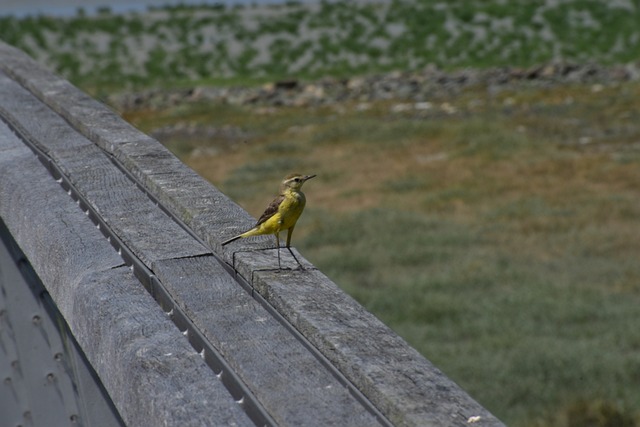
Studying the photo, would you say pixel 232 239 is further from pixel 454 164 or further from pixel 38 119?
pixel 454 164

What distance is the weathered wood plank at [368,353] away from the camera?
166 centimetres

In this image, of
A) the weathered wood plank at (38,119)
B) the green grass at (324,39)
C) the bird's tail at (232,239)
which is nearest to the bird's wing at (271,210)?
the bird's tail at (232,239)

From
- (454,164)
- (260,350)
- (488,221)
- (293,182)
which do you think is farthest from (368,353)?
(454,164)

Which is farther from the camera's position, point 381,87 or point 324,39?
point 324,39

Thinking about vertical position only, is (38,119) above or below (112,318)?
above

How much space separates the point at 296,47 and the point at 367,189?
18347 mm

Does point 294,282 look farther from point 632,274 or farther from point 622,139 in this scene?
point 622,139

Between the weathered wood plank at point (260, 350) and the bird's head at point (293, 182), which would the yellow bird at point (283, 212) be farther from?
the weathered wood plank at point (260, 350)

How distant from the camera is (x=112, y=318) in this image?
2189 millimetres

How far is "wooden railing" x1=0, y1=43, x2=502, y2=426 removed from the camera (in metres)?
1.76

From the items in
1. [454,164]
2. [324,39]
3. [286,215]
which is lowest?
[454,164]

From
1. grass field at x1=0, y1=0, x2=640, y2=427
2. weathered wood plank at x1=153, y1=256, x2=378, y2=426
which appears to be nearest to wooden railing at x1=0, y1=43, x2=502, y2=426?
weathered wood plank at x1=153, y1=256, x2=378, y2=426

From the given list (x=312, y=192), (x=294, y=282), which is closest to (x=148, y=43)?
Answer: (x=312, y=192)

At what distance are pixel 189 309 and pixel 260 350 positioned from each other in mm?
281
